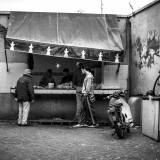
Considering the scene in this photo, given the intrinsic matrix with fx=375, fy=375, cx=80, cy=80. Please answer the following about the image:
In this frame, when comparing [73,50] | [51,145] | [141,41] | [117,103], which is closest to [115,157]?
[51,145]

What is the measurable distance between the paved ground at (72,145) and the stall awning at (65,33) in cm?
Result: 279

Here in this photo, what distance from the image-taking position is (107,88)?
550 inches

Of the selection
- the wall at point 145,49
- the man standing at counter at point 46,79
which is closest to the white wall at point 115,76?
the wall at point 145,49

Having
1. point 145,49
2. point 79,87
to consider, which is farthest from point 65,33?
point 145,49

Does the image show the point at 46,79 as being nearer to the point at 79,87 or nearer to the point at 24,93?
the point at 24,93

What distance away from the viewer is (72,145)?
9.16 m

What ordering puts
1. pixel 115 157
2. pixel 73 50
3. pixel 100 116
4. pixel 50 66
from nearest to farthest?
pixel 115 157
pixel 73 50
pixel 100 116
pixel 50 66

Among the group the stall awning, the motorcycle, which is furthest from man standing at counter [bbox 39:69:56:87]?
the motorcycle

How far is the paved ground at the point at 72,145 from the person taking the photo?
25.7ft

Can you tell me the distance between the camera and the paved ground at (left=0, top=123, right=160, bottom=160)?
782 cm

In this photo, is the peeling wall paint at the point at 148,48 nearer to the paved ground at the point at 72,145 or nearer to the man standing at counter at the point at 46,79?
the paved ground at the point at 72,145

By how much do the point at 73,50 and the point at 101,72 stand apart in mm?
2537

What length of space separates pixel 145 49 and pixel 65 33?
2922 mm

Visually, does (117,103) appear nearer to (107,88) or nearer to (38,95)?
(107,88)
